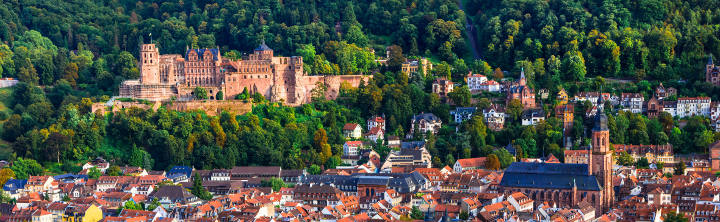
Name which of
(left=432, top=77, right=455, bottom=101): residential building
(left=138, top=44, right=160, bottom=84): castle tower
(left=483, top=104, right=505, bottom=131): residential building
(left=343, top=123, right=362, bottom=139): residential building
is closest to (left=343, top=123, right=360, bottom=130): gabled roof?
(left=343, top=123, right=362, bottom=139): residential building

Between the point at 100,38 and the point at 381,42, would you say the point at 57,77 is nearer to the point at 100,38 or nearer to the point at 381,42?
the point at 100,38

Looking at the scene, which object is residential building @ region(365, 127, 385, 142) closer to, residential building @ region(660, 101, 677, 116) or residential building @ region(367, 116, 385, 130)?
residential building @ region(367, 116, 385, 130)

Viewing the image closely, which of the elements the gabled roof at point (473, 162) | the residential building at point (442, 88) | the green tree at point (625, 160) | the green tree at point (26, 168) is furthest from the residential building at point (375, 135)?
the green tree at point (26, 168)

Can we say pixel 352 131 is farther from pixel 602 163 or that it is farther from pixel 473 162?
pixel 602 163

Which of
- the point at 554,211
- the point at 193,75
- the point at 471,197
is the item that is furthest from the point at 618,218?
the point at 193,75

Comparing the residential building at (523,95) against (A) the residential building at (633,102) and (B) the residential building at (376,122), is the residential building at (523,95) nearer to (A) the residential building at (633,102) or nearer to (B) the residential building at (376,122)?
(A) the residential building at (633,102)
